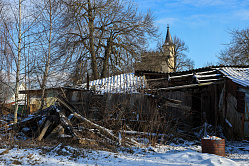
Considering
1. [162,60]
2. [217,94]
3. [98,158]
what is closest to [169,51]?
[162,60]

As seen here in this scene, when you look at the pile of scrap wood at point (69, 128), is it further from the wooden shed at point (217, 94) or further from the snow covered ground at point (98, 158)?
the wooden shed at point (217, 94)

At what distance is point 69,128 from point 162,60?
3016 cm

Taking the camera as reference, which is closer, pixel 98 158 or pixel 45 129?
pixel 98 158

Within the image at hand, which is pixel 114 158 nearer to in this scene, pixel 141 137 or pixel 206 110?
pixel 141 137

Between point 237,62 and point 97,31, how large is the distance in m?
19.4

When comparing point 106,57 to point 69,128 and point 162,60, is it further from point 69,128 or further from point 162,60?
point 69,128

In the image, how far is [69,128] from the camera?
29.4ft

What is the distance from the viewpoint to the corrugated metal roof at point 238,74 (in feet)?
35.4

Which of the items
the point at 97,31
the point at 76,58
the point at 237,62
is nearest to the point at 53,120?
the point at 76,58

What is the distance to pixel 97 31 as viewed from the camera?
23.5m

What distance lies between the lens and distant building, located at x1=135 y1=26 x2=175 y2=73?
108 feet

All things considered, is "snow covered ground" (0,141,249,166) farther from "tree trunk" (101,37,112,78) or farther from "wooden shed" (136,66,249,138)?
"tree trunk" (101,37,112,78)

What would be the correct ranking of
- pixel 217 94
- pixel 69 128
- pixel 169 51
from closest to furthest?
pixel 69 128 → pixel 217 94 → pixel 169 51

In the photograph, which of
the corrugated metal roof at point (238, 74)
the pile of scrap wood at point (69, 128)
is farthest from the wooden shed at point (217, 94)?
the pile of scrap wood at point (69, 128)
